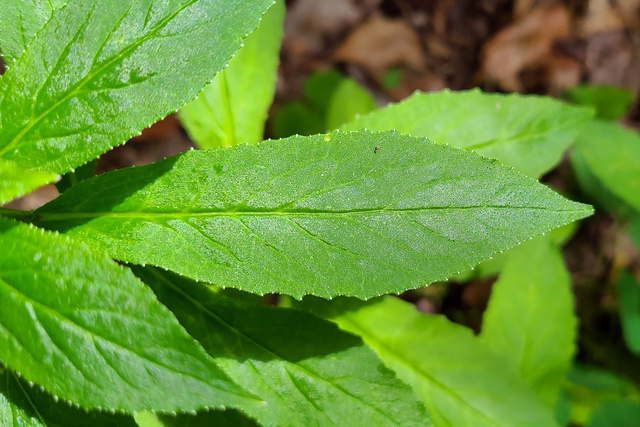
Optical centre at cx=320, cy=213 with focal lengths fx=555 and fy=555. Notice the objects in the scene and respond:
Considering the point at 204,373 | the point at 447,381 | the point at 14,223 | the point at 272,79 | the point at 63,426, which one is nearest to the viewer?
the point at 204,373

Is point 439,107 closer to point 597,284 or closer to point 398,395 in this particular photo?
point 398,395

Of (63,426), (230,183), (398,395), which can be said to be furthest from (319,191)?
(63,426)

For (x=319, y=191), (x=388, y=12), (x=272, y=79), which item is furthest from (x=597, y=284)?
(x=319, y=191)

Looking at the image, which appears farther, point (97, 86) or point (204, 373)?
point (97, 86)

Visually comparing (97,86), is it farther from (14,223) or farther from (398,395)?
(398,395)

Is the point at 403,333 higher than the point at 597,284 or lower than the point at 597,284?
higher

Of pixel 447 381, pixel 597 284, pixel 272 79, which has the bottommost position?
pixel 597 284

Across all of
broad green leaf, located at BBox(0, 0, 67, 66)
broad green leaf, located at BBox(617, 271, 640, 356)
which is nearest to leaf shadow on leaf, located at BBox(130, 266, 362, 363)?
broad green leaf, located at BBox(0, 0, 67, 66)

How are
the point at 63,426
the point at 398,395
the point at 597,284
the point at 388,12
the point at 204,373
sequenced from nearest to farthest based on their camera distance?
1. the point at 204,373
2. the point at 63,426
3. the point at 398,395
4. the point at 597,284
5. the point at 388,12
